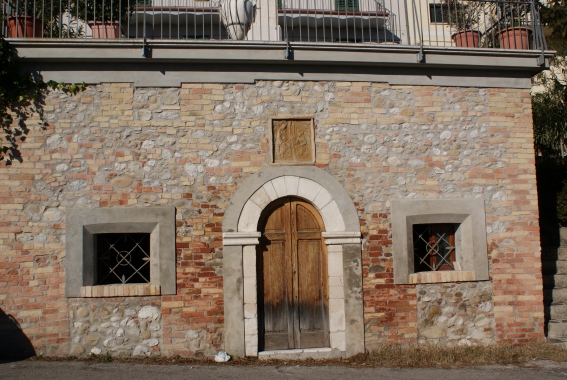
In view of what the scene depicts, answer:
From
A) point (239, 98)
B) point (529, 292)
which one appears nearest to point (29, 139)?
point (239, 98)

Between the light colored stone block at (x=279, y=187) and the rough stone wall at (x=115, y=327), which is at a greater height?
the light colored stone block at (x=279, y=187)

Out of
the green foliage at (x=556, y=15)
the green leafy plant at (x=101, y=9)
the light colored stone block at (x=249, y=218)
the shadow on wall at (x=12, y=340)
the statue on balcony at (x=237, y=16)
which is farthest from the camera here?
the green foliage at (x=556, y=15)

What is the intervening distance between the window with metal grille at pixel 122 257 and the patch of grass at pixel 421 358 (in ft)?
3.12

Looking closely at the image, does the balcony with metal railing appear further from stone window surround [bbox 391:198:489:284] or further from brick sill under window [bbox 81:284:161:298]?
brick sill under window [bbox 81:284:161:298]

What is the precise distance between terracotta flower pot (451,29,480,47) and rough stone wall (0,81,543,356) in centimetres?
91

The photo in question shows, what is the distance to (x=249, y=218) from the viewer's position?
636cm

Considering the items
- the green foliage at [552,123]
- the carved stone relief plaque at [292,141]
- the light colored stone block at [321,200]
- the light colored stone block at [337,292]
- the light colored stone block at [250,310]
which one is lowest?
the light colored stone block at [250,310]

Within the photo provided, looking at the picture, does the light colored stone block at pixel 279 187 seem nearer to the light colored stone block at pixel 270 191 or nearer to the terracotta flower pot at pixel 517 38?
the light colored stone block at pixel 270 191

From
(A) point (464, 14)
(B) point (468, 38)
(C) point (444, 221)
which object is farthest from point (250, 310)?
(A) point (464, 14)

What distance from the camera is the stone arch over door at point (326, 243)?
6242 mm

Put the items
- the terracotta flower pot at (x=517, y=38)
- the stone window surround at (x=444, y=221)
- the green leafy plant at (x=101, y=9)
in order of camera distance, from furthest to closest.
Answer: the terracotta flower pot at (x=517, y=38) → the green leafy plant at (x=101, y=9) → the stone window surround at (x=444, y=221)

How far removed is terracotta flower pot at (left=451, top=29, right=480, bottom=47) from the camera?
7.42 m

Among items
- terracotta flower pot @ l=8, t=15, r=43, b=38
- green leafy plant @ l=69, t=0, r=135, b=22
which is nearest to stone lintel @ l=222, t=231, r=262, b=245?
green leafy plant @ l=69, t=0, r=135, b=22

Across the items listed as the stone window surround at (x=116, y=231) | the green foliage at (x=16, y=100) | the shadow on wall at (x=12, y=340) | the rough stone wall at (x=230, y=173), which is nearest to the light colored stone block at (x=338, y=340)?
the rough stone wall at (x=230, y=173)
